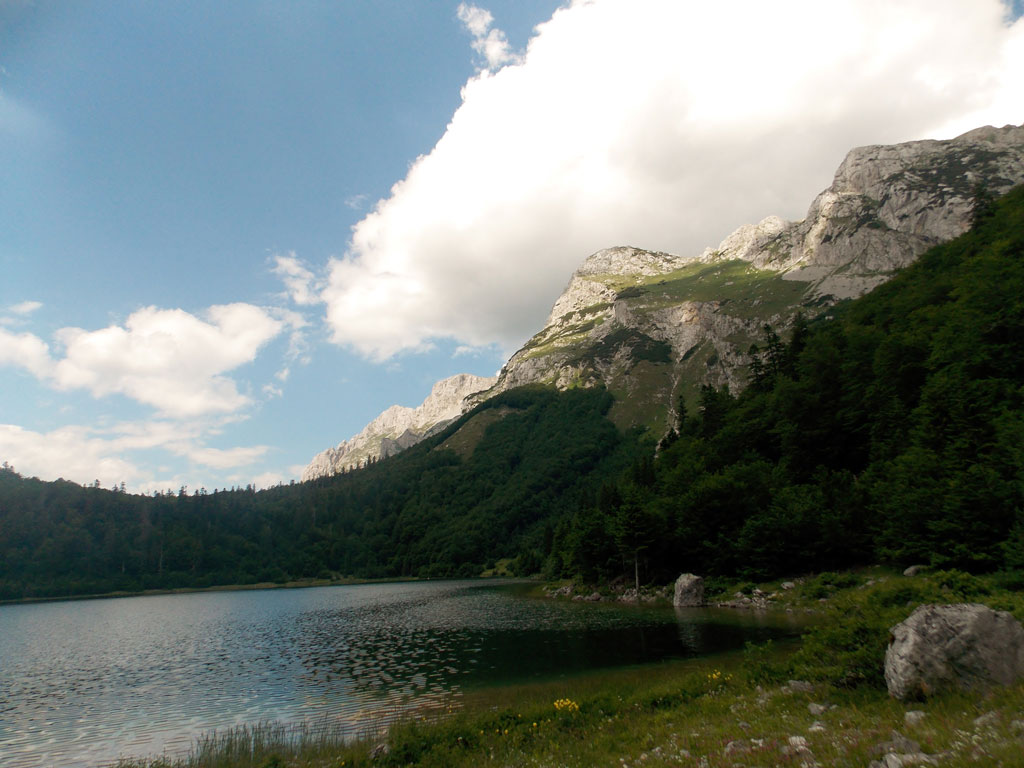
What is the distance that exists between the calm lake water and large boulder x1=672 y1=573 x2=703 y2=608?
337cm

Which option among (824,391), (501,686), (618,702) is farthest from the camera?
(824,391)

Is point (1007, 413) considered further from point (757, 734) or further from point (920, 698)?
point (757, 734)

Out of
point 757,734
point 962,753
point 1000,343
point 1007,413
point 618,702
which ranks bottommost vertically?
point 618,702

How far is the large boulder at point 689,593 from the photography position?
59.2 meters

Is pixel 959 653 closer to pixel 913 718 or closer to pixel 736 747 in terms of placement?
pixel 913 718

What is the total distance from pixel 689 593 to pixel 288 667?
42.8 metres

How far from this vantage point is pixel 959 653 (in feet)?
46.9

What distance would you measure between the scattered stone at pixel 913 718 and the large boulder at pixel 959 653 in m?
1.65

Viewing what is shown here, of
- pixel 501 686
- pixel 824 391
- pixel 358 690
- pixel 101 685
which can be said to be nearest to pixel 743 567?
pixel 824 391

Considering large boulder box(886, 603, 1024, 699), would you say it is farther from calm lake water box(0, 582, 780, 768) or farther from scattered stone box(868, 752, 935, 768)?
calm lake water box(0, 582, 780, 768)

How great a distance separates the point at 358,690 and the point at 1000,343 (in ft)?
203

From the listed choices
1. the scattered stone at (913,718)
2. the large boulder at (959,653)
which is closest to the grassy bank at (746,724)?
the scattered stone at (913,718)

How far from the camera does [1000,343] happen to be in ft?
157

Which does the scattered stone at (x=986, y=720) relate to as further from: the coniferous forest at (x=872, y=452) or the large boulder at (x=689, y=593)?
the large boulder at (x=689, y=593)
